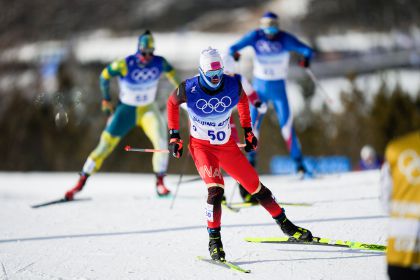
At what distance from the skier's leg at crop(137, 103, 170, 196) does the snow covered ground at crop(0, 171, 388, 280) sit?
37 centimetres

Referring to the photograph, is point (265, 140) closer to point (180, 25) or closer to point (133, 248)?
point (133, 248)

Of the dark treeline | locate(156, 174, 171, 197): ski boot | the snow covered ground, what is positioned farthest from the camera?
the dark treeline

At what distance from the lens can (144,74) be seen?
880 centimetres

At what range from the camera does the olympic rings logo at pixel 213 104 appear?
18.8 ft

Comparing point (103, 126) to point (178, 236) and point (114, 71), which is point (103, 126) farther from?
point (178, 236)

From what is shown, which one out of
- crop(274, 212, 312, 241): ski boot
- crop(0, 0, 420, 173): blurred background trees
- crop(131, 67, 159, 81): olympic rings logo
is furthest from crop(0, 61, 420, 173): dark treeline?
crop(274, 212, 312, 241): ski boot

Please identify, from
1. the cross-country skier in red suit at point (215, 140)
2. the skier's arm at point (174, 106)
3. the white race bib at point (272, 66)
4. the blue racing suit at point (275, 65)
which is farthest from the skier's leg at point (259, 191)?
the white race bib at point (272, 66)

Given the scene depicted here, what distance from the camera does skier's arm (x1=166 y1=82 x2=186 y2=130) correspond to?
228 inches

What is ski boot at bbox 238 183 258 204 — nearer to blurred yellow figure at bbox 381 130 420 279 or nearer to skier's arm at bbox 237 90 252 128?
skier's arm at bbox 237 90 252 128

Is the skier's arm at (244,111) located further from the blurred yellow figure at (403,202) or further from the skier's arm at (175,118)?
the blurred yellow figure at (403,202)

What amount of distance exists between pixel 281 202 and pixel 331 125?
39.1 meters

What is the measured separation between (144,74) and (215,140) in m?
3.24

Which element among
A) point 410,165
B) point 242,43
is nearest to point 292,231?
point 410,165

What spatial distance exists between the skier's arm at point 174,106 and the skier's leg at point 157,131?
114 inches
